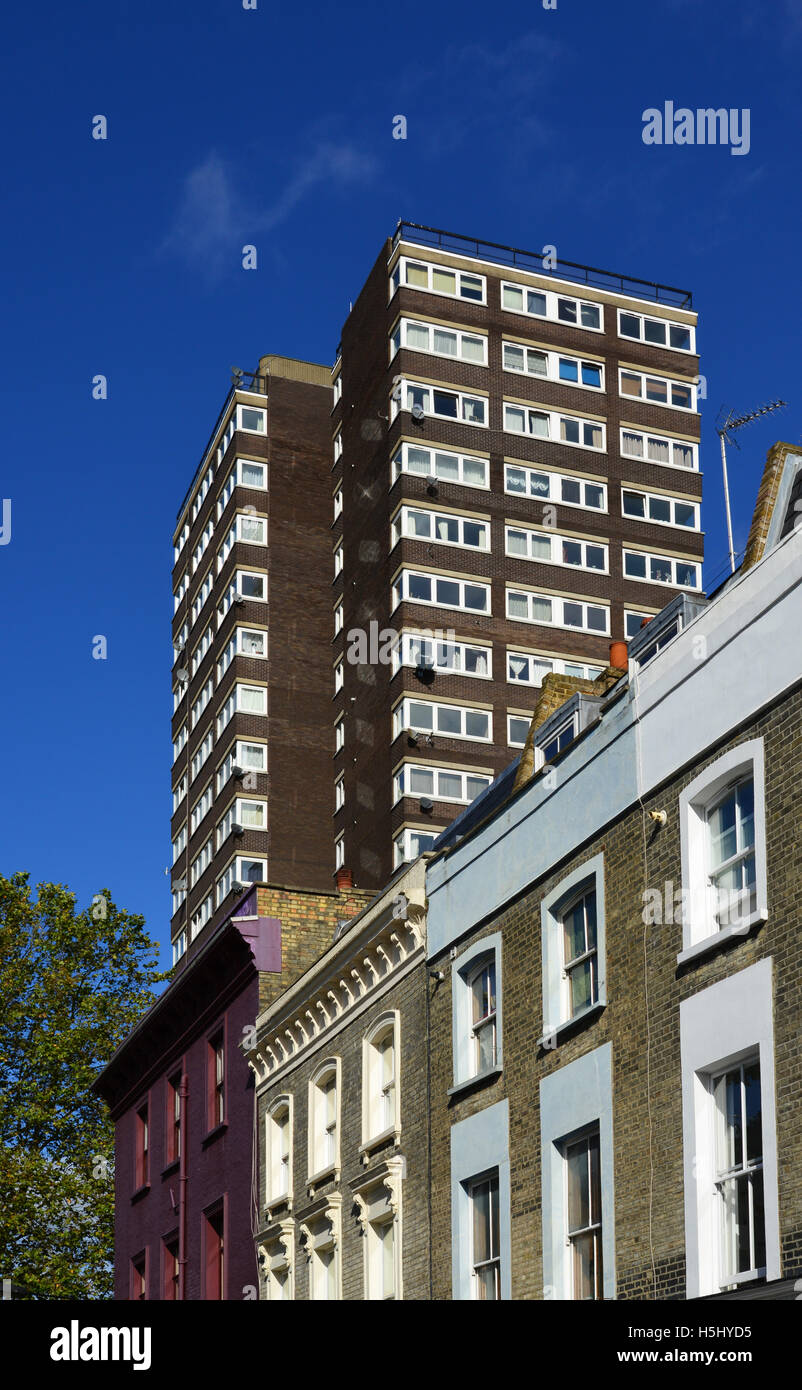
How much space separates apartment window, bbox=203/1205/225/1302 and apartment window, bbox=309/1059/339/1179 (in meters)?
6.17

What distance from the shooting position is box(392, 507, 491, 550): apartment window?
70.8m

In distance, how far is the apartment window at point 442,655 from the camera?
68625mm

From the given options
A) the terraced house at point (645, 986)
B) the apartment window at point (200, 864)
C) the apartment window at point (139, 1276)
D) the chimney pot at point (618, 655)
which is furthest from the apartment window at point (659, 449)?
the terraced house at point (645, 986)

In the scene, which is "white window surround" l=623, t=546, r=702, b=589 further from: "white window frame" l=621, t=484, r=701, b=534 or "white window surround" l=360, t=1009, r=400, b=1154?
"white window surround" l=360, t=1009, r=400, b=1154

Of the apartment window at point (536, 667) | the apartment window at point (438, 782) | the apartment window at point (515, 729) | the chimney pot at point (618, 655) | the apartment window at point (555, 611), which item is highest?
the apartment window at point (555, 611)

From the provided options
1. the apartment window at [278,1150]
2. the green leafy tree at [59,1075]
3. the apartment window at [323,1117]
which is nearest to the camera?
the apartment window at [323,1117]

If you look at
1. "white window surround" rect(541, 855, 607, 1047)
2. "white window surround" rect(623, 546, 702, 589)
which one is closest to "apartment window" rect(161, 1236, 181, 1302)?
"white window surround" rect(541, 855, 607, 1047)

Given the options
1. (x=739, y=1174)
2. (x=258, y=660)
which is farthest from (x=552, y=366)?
(x=739, y=1174)

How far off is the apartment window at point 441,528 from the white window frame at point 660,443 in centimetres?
728

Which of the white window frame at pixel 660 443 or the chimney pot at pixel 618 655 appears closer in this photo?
the chimney pot at pixel 618 655

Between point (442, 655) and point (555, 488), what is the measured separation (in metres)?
8.75

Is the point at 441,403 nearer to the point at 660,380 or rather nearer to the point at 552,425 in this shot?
the point at 552,425

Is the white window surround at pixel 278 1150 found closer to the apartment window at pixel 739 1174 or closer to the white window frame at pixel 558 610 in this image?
the apartment window at pixel 739 1174

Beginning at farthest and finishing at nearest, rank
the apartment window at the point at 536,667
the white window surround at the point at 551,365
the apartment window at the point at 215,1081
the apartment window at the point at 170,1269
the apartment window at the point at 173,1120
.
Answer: the white window surround at the point at 551,365, the apartment window at the point at 536,667, the apartment window at the point at 173,1120, the apartment window at the point at 170,1269, the apartment window at the point at 215,1081
